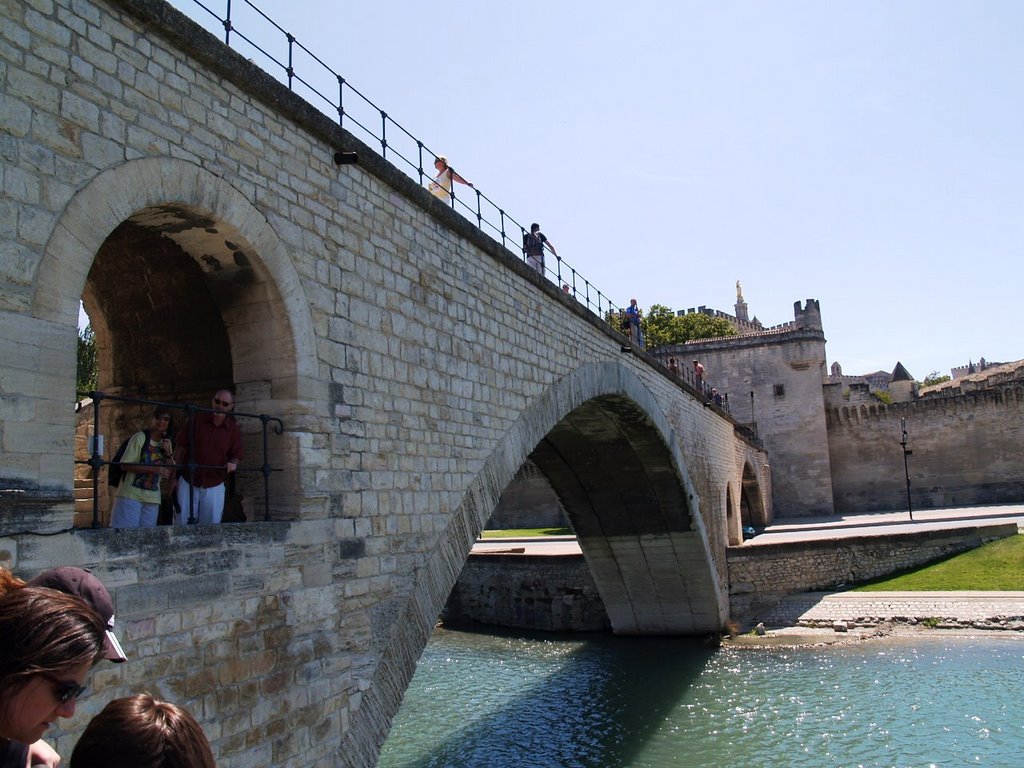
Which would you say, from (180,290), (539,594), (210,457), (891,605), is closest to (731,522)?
(891,605)

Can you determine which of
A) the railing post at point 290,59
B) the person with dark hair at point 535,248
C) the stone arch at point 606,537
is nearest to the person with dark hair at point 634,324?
the stone arch at point 606,537

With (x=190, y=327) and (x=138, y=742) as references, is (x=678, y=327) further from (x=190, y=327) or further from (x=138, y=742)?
(x=138, y=742)

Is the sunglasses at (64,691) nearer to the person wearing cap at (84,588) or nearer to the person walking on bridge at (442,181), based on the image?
the person wearing cap at (84,588)

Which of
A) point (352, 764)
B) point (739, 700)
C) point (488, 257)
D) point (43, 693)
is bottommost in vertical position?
point (739, 700)

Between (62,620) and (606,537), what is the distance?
20317mm

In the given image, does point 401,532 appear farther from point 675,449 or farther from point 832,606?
point 832,606

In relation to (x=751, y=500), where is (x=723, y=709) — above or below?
below

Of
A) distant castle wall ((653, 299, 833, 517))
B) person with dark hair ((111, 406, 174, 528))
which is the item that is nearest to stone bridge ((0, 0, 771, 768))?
person with dark hair ((111, 406, 174, 528))

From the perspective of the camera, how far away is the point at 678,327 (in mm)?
51906

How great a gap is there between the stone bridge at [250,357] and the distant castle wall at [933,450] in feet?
108

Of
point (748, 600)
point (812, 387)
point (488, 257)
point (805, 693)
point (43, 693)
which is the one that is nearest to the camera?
Result: point (43, 693)

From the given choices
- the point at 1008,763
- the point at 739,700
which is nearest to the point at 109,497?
the point at 1008,763

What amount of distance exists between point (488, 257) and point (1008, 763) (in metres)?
9.08

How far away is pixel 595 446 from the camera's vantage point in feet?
60.8
